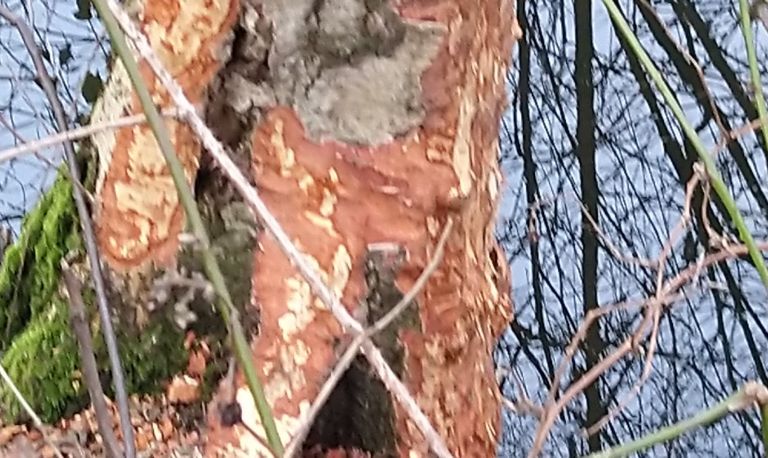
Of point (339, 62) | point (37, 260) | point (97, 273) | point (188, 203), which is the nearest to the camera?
point (188, 203)

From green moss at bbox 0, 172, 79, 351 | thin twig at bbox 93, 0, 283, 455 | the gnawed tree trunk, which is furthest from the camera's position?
green moss at bbox 0, 172, 79, 351

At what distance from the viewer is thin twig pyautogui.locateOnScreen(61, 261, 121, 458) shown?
35cm

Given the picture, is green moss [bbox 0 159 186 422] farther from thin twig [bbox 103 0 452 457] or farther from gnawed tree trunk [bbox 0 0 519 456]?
thin twig [bbox 103 0 452 457]

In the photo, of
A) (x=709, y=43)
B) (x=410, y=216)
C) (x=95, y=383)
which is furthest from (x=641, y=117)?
(x=95, y=383)

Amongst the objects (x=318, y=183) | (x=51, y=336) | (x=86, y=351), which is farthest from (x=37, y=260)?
(x=86, y=351)

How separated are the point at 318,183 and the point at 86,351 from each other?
23 cm

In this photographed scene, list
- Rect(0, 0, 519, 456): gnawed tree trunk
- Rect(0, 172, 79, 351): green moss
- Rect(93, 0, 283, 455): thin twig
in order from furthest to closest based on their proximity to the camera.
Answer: Rect(0, 172, 79, 351): green moss < Rect(0, 0, 519, 456): gnawed tree trunk < Rect(93, 0, 283, 455): thin twig

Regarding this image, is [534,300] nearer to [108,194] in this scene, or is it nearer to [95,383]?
[108,194]

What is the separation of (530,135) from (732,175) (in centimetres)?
21

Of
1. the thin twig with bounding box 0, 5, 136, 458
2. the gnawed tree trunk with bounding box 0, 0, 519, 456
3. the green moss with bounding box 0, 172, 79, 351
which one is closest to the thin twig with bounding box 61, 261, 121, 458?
the thin twig with bounding box 0, 5, 136, 458

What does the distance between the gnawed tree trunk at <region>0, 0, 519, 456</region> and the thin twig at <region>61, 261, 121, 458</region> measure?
156 millimetres

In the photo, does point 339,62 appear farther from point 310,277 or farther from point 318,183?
point 310,277

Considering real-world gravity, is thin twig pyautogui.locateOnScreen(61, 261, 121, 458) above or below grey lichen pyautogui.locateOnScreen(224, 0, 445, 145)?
below

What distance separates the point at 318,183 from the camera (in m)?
0.58
